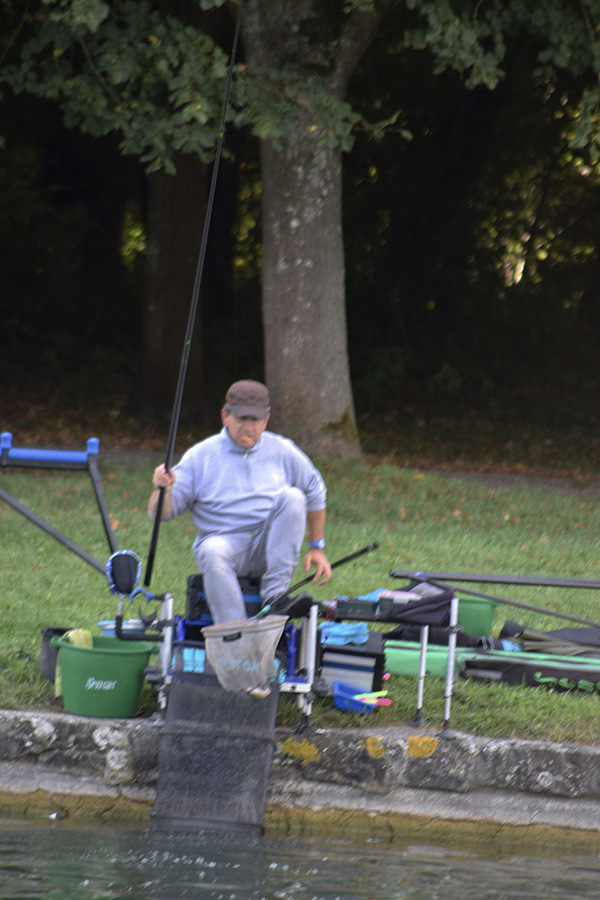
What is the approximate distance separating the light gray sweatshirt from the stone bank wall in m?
0.91

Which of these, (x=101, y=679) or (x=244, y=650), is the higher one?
(x=244, y=650)

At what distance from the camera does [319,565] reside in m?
5.08

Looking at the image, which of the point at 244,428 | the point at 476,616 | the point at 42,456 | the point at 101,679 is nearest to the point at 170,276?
the point at 42,456

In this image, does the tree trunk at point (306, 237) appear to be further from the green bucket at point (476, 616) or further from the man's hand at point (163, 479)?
the man's hand at point (163, 479)

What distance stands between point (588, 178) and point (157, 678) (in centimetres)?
1601

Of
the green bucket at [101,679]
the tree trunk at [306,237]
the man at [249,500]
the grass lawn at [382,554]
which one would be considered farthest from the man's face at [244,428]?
the tree trunk at [306,237]

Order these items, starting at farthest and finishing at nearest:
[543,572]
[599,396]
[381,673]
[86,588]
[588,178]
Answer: [588,178] < [599,396] < [543,572] < [86,588] < [381,673]

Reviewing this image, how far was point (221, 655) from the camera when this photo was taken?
455 cm

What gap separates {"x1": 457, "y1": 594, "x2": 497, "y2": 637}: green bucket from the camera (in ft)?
19.6

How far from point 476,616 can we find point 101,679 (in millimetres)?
2081

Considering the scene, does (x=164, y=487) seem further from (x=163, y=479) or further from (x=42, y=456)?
(x=42, y=456)

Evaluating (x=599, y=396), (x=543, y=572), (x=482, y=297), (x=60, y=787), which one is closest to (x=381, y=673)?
(x=60, y=787)

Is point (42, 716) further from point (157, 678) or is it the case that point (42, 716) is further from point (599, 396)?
point (599, 396)

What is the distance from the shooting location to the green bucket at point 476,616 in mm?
5984
